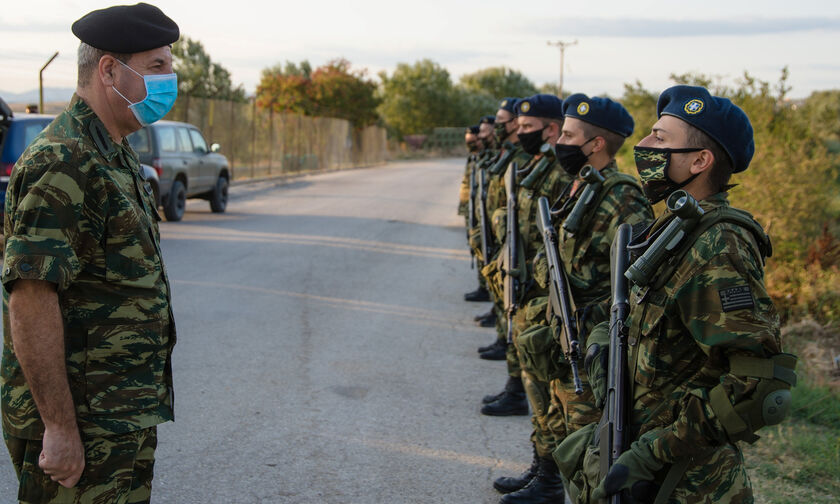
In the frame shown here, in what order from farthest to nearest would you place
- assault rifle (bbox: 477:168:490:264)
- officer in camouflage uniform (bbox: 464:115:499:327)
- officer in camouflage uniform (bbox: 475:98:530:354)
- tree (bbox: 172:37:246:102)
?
1. tree (bbox: 172:37:246:102)
2. officer in camouflage uniform (bbox: 464:115:499:327)
3. assault rifle (bbox: 477:168:490:264)
4. officer in camouflage uniform (bbox: 475:98:530:354)

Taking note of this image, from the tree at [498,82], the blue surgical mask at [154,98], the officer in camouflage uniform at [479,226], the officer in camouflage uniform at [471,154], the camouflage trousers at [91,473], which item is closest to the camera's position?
the camouflage trousers at [91,473]

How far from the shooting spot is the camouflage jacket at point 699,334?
198cm

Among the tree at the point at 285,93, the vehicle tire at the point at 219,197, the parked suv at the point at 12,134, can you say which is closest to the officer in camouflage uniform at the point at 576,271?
the parked suv at the point at 12,134

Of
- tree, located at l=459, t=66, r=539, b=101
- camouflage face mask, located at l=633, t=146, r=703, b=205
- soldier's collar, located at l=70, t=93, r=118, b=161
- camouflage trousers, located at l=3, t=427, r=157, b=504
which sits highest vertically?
tree, located at l=459, t=66, r=539, b=101

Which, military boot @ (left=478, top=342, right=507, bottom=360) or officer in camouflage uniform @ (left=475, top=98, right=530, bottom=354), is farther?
military boot @ (left=478, top=342, right=507, bottom=360)

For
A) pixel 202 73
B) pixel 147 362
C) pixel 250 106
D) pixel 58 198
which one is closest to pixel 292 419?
pixel 147 362

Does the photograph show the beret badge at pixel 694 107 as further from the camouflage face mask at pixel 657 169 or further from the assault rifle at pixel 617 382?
the assault rifle at pixel 617 382

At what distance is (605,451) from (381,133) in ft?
165

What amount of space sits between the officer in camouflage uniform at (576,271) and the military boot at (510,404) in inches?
43.6

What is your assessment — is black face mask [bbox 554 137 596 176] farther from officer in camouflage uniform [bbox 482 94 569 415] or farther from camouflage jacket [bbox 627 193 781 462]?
camouflage jacket [bbox 627 193 781 462]

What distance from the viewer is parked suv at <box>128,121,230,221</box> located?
1278cm

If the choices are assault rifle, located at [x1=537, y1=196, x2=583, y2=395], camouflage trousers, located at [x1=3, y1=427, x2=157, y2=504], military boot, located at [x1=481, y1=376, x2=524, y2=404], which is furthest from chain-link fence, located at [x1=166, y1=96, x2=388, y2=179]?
camouflage trousers, located at [x1=3, y1=427, x2=157, y2=504]

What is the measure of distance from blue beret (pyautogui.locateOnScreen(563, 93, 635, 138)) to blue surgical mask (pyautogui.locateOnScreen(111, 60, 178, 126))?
1943 mm

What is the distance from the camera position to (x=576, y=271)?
3.29 meters
